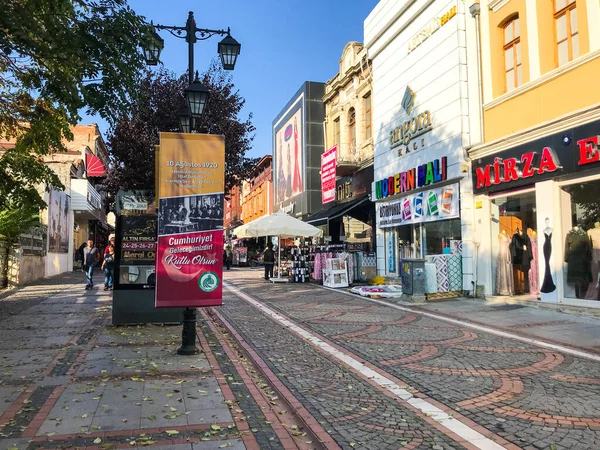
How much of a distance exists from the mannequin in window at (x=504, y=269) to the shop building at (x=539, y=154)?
1.0 inches

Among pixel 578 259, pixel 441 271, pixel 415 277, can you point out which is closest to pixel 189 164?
pixel 415 277

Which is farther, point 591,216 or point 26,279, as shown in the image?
point 26,279

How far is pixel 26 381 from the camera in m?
5.41

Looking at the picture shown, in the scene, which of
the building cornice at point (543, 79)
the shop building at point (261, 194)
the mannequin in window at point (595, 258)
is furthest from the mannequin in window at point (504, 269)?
the shop building at point (261, 194)

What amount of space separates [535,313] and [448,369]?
542 cm

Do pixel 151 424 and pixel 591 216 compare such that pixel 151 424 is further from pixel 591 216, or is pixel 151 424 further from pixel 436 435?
pixel 591 216

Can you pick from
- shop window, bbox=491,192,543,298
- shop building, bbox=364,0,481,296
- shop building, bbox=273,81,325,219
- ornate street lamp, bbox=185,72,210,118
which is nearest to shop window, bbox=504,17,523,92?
shop building, bbox=364,0,481,296

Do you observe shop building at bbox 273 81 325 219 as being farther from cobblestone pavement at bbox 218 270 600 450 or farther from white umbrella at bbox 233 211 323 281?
cobblestone pavement at bbox 218 270 600 450

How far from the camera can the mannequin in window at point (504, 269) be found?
1235cm


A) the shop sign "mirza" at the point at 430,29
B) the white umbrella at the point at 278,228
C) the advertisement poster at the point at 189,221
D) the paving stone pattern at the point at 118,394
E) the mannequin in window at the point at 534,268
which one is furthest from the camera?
the white umbrella at the point at 278,228

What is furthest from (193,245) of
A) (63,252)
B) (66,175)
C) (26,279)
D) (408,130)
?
(66,175)

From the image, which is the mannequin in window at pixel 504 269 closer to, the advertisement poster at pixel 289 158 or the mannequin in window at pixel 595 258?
the mannequin in window at pixel 595 258

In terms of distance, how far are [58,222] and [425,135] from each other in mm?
18976

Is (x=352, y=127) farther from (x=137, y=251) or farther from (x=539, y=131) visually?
(x=137, y=251)
